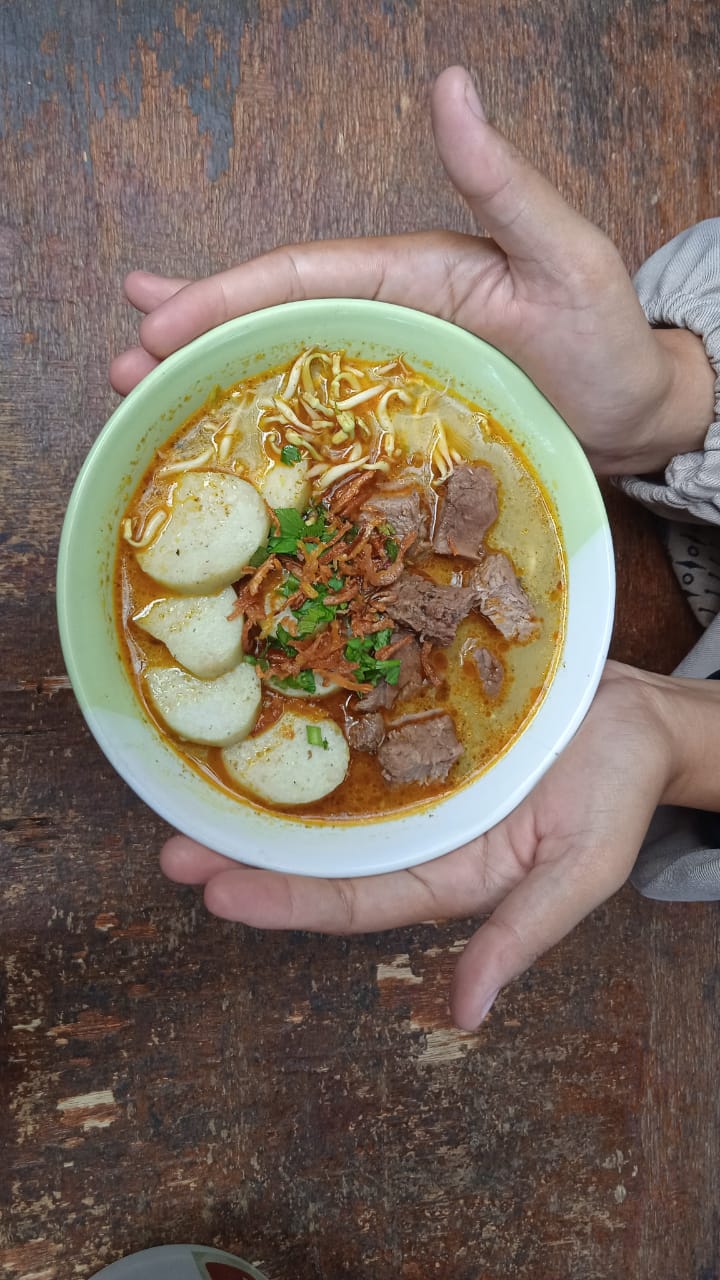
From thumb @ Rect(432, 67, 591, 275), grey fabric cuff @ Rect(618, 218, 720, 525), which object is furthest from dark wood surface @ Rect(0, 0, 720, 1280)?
thumb @ Rect(432, 67, 591, 275)

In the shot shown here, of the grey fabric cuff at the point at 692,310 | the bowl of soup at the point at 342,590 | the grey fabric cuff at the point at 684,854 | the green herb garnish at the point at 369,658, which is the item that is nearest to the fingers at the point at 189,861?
the bowl of soup at the point at 342,590

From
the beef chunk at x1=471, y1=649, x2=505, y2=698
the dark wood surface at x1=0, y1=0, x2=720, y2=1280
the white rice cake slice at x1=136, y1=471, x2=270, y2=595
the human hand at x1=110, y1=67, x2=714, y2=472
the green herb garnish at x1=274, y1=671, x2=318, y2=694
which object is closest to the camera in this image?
the human hand at x1=110, y1=67, x2=714, y2=472

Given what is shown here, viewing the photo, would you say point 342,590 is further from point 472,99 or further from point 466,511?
point 472,99

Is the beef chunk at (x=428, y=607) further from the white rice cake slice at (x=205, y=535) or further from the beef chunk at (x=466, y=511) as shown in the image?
the white rice cake slice at (x=205, y=535)

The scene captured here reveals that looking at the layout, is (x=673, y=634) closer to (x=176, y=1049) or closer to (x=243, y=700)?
(x=243, y=700)

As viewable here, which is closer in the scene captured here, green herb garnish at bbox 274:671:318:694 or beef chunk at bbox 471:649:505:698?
green herb garnish at bbox 274:671:318:694

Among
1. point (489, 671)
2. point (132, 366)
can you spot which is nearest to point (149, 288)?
point (132, 366)

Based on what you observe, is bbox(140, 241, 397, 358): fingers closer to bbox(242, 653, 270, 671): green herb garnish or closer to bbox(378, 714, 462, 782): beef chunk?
bbox(242, 653, 270, 671): green herb garnish
